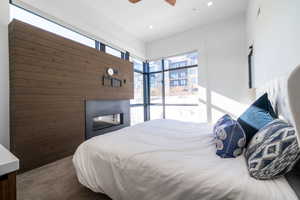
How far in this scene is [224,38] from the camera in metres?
3.77

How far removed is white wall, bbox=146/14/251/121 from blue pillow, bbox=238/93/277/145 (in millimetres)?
2380

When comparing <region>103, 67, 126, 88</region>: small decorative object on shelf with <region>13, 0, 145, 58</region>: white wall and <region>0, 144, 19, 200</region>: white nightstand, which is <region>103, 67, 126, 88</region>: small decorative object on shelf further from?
<region>0, 144, 19, 200</region>: white nightstand

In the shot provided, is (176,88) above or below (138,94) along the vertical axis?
above

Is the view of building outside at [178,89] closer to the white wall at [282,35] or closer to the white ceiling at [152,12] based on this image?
the white ceiling at [152,12]

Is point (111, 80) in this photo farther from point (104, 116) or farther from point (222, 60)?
point (222, 60)

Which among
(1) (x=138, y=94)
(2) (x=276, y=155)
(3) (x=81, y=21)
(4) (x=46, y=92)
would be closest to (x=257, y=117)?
(2) (x=276, y=155)

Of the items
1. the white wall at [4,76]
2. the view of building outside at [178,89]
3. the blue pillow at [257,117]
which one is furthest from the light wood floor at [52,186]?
the view of building outside at [178,89]

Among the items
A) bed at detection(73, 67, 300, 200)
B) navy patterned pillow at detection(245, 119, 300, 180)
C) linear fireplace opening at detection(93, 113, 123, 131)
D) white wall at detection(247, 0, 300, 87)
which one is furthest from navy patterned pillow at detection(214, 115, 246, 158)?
linear fireplace opening at detection(93, 113, 123, 131)

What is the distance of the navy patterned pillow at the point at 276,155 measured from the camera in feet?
2.49

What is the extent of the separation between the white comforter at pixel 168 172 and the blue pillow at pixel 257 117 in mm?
267

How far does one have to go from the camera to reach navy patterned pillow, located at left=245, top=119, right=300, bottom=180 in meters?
0.76

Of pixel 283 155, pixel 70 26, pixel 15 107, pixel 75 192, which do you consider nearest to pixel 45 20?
pixel 70 26

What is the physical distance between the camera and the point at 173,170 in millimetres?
946

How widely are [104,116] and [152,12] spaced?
2.79 m
